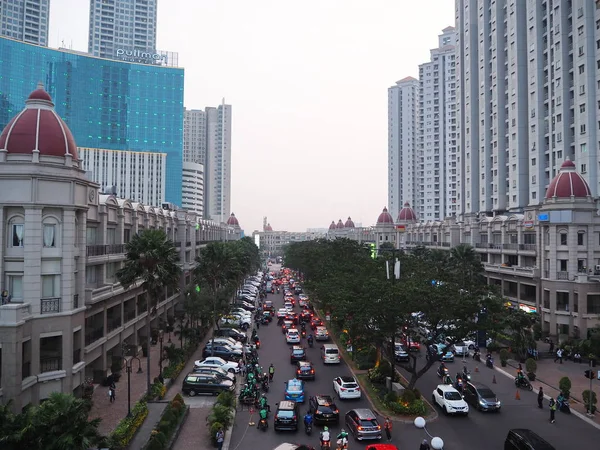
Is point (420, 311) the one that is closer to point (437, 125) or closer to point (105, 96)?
point (437, 125)

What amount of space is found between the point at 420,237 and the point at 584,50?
49.7 metres

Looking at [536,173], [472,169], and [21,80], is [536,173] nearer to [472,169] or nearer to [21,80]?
[472,169]

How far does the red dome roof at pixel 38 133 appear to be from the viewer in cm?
2845


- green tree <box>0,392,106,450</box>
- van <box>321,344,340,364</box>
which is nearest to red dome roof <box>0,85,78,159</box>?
green tree <box>0,392,106,450</box>

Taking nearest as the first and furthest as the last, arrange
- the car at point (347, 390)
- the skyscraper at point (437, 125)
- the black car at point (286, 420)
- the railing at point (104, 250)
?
the black car at point (286, 420)
the car at point (347, 390)
the railing at point (104, 250)
the skyscraper at point (437, 125)

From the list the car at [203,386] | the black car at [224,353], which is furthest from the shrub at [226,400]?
the black car at [224,353]

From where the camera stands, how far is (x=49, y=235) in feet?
94.1

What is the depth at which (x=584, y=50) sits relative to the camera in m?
66.9

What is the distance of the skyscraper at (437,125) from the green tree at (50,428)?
164m

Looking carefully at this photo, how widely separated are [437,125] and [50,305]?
167 m

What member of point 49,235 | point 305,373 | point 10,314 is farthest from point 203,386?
point 49,235

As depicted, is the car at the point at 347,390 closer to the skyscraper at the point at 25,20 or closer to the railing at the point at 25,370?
the railing at the point at 25,370

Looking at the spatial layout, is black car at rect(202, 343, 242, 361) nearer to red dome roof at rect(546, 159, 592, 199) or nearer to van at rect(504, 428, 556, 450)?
van at rect(504, 428, 556, 450)

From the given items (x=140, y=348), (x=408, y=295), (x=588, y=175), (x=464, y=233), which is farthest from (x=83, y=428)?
(x=464, y=233)
